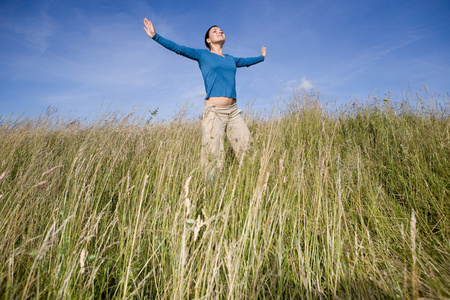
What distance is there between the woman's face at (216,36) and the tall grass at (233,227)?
2.00 m

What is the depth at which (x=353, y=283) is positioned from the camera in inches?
49.6

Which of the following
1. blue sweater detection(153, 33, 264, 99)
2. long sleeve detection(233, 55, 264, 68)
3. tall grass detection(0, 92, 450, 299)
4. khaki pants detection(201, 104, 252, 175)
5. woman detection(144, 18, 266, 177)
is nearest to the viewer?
tall grass detection(0, 92, 450, 299)

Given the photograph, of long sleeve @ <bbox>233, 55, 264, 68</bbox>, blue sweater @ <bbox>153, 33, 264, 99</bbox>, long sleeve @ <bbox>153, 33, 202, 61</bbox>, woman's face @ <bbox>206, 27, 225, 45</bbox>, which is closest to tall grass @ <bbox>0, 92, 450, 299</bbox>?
blue sweater @ <bbox>153, 33, 264, 99</bbox>

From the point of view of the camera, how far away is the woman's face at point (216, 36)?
3584mm

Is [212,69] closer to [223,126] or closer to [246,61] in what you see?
[223,126]

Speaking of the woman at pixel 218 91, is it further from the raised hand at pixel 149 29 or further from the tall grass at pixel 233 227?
the tall grass at pixel 233 227

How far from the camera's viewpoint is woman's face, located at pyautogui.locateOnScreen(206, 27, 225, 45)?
11.8 ft

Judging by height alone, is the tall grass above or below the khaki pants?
below

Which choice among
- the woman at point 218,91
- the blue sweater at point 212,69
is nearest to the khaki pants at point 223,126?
the woman at point 218,91

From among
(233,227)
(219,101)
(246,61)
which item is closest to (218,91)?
(219,101)

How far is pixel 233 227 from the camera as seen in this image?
144cm

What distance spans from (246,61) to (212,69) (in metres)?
1.03

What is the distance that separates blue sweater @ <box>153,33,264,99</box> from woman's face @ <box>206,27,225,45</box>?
260mm

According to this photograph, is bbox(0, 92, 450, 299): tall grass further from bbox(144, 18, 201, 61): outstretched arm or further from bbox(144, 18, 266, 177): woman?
bbox(144, 18, 201, 61): outstretched arm
